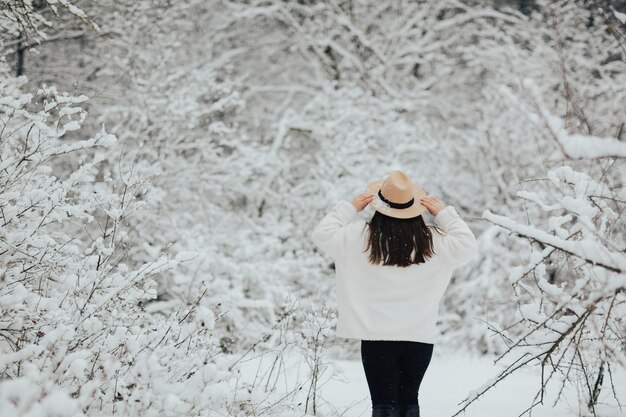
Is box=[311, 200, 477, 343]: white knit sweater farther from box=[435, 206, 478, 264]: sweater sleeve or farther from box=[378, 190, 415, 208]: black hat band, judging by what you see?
box=[378, 190, 415, 208]: black hat band

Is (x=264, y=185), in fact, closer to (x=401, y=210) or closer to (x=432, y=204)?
(x=432, y=204)

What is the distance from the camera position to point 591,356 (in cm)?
331

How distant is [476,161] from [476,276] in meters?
2.16

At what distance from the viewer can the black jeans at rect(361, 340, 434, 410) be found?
8.81 feet

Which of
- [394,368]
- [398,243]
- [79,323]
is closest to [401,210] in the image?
[398,243]

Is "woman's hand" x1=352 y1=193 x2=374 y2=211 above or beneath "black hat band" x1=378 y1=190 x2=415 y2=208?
beneath

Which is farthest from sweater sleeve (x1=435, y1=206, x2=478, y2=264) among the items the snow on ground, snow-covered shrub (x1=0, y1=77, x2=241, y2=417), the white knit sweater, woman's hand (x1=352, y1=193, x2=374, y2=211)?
snow-covered shrub (x1=0, y1=77, x2=241, y2=417)

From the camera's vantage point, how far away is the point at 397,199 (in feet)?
8.86

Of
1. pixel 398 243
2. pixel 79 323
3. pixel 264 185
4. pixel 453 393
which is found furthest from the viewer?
pixel 264 185

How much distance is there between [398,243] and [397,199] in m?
0.20

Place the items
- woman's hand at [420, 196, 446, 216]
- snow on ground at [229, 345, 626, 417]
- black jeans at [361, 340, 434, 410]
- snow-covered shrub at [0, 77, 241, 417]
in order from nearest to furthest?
1. snow-covered shrub at [0, 77, 241, 417]
2. black jeans at [361, 340, 434, 410]
3. woman's hand at [420, 196, 446, 216]
4. snow on ground at [229, 345, 626, 417]

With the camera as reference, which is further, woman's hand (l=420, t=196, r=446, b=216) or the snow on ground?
the snow on ground

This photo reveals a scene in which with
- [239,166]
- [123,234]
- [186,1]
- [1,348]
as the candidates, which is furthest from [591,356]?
[186,1]

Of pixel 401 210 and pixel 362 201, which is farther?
pixel 362 201
